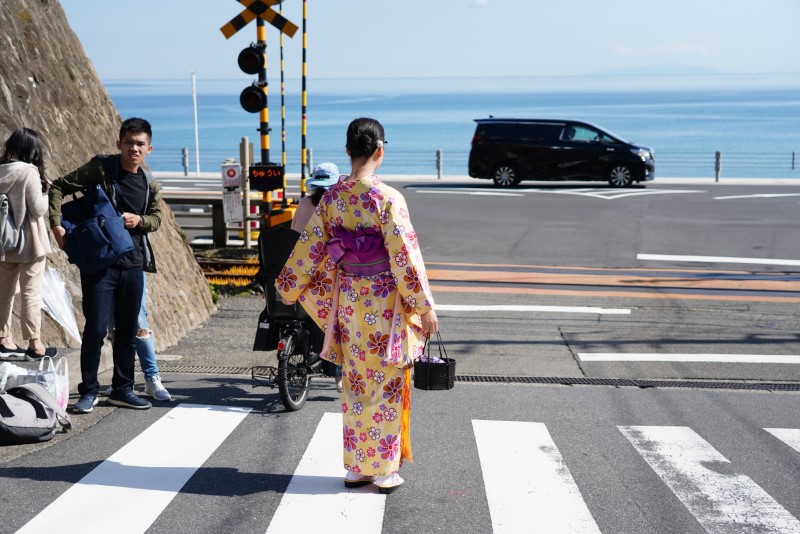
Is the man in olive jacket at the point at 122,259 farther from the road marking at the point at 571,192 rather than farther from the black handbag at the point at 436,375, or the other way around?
the road marking at the point at 571,192

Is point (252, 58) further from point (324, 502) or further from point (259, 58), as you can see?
point (324, 502)

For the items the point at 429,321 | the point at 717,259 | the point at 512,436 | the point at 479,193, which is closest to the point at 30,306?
the point at 429,321

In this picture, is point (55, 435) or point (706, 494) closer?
point (706, 494)

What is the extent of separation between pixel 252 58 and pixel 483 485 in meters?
7.88

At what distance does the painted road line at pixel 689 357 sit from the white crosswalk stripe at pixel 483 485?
2316 mm

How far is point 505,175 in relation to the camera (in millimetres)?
27094

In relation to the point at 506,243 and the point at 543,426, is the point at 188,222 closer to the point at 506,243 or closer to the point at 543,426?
A: the point at 506,243

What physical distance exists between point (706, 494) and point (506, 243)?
11.8 metres

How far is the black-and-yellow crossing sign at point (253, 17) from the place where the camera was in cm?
1172

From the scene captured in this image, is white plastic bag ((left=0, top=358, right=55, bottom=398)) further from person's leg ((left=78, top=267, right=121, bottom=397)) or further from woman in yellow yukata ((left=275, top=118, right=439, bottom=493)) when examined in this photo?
woman in yellow yukata ((left=275, top=118, right=439, bottom=493))

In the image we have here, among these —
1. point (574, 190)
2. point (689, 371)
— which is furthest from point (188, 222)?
point (689, 371)

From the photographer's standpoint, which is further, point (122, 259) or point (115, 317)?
point (115, 317)

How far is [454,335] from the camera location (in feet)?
32.1

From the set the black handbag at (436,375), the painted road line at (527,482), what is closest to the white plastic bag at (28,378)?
the black handbag at (436,375)
